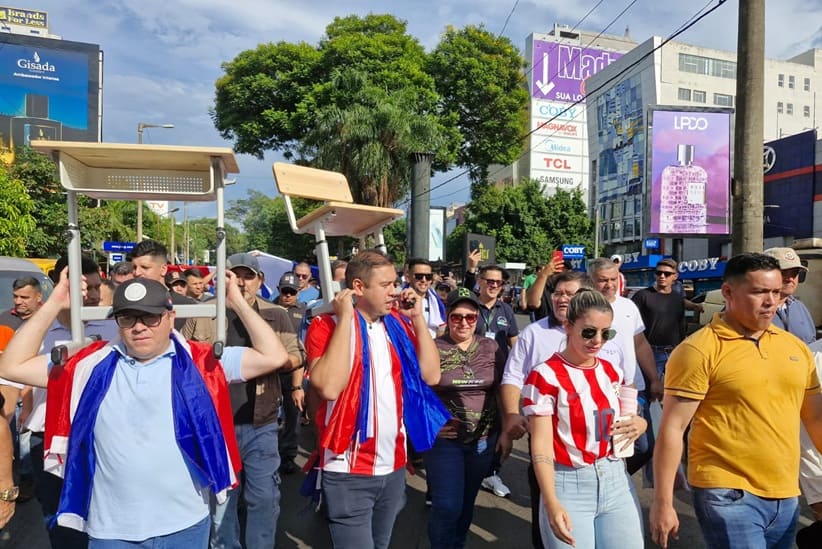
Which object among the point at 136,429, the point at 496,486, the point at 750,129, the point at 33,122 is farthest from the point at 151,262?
the point at 33,122

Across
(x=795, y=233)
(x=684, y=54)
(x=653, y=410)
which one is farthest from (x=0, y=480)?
(x=684, y=54)

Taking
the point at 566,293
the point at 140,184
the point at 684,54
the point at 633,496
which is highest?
the point at 684,54

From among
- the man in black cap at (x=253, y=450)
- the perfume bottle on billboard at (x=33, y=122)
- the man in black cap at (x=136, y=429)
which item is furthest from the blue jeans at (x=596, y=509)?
the perfume bottle on billboard at (x=33, y=122)

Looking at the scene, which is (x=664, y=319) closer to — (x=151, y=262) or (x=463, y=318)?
(x=463, y=318)

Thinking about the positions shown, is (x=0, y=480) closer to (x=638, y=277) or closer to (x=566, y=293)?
(x=566, y=293)

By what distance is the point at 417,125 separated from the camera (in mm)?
16812

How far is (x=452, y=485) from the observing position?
327 centimetres

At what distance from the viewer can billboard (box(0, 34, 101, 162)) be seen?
4078 cm

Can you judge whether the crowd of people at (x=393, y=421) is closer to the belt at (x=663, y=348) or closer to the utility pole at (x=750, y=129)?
the belt at (x=663, y=348)

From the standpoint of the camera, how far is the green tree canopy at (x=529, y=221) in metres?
38.8

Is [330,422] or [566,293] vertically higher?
[566,293]

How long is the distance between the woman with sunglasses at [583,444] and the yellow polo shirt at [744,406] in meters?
0.31

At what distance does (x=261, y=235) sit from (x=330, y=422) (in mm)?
73892

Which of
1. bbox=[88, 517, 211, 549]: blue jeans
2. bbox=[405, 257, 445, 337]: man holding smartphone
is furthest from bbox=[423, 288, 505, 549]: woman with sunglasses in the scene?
bbox=[405, 257, 445, 337]: man holding smartphone
